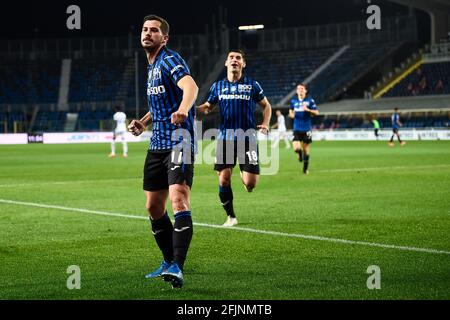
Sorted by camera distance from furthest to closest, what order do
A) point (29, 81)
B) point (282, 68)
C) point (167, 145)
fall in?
point (29, 81), point (282, 68), point (167, 145)

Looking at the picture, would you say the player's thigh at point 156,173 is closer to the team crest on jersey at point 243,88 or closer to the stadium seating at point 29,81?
the team crest on jersey at point 243,88

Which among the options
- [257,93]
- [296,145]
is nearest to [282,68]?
[296,145]

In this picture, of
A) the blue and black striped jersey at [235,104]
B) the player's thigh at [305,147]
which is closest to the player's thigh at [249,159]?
the blue and black striped jersey at [235,104]

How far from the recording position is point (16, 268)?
26.4 feet

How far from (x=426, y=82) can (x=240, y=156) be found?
52.2 metres

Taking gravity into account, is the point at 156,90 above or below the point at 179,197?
above

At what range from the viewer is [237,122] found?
12.4m

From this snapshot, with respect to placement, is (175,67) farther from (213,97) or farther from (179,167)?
(213,97)

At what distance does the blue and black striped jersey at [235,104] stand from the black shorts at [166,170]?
182 inches

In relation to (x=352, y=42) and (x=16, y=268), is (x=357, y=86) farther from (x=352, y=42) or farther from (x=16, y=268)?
(x=16, y=268)

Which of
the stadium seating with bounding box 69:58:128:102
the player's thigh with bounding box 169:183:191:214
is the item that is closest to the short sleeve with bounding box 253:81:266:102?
the player's thigh with bounding box 169:183:191:214

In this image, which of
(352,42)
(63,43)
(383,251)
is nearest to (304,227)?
(383,251)

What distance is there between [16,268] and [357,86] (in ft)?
199

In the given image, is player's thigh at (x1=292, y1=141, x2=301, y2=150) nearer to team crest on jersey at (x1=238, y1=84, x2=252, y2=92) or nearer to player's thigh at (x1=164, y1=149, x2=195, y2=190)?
team crest on jersey at (x1=238, y1=84, x2=252, y2=92)
